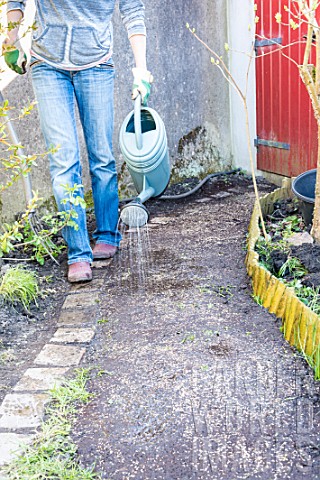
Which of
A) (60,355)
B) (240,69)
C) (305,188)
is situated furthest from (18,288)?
(240,69)

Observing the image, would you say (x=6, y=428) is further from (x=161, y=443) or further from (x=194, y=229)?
(x=194, y=229)

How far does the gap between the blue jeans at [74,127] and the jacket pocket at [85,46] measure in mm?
57

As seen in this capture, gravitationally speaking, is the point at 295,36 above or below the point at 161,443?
above

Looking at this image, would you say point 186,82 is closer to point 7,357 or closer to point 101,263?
point 101,263

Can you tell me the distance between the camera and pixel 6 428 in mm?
1896

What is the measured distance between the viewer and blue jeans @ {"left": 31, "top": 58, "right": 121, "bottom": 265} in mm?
3000

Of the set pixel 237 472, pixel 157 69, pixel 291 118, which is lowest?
pixel 237 472

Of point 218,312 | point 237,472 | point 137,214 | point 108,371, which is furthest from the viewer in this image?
point 137,214

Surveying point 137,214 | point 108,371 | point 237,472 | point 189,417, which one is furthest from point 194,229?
point 237,472

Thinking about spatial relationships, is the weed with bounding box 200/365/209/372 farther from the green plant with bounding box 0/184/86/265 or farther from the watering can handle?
the watering can handle

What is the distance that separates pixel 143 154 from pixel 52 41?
842mm

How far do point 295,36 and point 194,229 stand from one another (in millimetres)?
1577

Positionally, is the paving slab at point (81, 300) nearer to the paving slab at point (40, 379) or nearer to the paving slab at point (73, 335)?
the paving slab at point (73, 335)

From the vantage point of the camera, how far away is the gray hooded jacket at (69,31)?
2.94 metres
